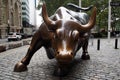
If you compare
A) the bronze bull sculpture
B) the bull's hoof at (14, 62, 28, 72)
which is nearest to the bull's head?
the bronze bull sculpture

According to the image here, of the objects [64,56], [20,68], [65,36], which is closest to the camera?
[64,56]

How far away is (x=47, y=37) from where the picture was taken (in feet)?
23.5

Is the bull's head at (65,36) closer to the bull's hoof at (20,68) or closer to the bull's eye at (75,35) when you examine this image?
the bull's eye at (75,35)

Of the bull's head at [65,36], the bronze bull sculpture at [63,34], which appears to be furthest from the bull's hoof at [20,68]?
the bull's head at [65,36]

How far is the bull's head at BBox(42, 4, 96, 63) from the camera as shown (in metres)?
5.57

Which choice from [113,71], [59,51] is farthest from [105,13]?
[59,51]

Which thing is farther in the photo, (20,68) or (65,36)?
(20,68)

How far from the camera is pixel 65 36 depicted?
236 inches

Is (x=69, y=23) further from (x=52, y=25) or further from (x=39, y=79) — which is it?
(x=39, y=79)

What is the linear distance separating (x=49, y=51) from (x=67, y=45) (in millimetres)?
2099

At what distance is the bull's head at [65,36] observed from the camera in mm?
5570

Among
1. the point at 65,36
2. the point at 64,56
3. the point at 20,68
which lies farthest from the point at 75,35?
the point at 20,68

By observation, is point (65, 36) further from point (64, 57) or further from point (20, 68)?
point (20, 68)

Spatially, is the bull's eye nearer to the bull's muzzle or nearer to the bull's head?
the bull's head
